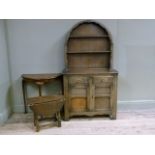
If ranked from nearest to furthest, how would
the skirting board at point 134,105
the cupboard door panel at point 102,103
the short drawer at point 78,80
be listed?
the short drawer at point 78,80
the cupboard door panel at point 102,103
the skirting board at point 134,105

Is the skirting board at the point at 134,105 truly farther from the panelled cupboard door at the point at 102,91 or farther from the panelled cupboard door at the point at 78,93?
the panelled cupboard door at the point at 78,93

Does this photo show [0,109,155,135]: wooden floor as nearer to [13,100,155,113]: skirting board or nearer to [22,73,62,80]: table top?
[13,100,155,113]: skirting board

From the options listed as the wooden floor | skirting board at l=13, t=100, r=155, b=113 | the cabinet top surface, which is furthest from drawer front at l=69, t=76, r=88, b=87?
skirting board at l=13, t=100, r=155, b=113

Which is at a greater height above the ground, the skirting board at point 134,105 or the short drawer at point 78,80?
the short drawer at point 78,80

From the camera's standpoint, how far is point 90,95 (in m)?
3.04

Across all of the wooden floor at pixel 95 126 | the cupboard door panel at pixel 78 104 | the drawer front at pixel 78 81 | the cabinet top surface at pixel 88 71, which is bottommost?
the wooden floor at pixel 95 126

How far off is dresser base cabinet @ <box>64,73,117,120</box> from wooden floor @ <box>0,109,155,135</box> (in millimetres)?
137

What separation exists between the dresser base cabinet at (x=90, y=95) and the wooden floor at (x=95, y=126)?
137mm

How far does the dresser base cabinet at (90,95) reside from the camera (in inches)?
117

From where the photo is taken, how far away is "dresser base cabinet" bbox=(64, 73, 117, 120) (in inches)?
117

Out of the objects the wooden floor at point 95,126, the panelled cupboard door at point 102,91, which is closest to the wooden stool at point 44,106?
the wooden floor at point 95,126
